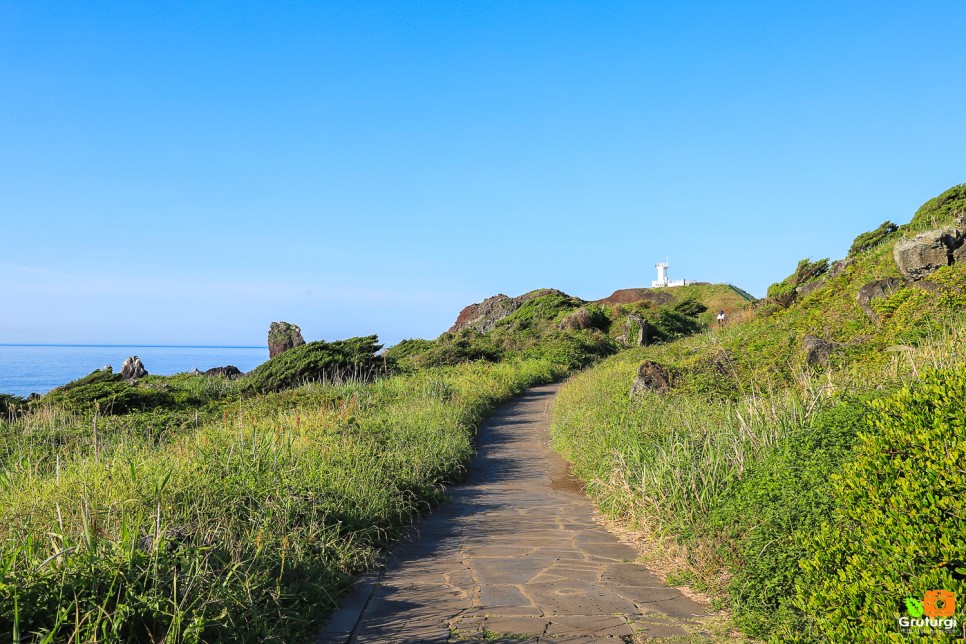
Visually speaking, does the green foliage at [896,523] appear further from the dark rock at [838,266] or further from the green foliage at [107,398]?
the dark rock at [838,266]

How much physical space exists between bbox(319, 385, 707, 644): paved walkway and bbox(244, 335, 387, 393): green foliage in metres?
11.1

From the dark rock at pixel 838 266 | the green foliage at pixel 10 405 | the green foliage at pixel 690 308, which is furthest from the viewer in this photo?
the green foliage at pixel 690 308

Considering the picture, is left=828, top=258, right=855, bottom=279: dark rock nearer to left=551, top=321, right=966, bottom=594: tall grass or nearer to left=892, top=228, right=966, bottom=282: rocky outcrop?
left=892, top=228, right=966, bottom=282: rocky outcrop

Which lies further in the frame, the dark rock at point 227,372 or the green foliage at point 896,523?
the dark rock at point 227,372

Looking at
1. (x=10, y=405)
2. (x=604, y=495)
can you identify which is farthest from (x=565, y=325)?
(x=604, y=495)

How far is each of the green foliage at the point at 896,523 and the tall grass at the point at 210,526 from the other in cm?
281

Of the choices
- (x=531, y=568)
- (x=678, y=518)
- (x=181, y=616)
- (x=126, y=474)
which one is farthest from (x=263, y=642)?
(x=678, y=518)

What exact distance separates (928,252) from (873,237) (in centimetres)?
945

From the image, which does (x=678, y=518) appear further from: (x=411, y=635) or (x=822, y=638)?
(x=411, y=635)

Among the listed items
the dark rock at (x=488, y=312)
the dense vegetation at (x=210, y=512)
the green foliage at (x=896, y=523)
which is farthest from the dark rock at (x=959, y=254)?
the dark rock at (x=488, y=312)

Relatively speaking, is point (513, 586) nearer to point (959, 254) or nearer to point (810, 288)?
point (959, 254)

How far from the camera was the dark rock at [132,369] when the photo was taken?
2595 centimetres

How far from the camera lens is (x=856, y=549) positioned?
301 centimetres

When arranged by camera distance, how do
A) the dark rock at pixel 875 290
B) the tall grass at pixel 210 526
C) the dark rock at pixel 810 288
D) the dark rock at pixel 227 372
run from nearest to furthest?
the tall grass at pixel 210 526 → the dark rock at pixel 875 290 → the dark rock at pixel 810 288 → the dark rock at pixel 227 372
